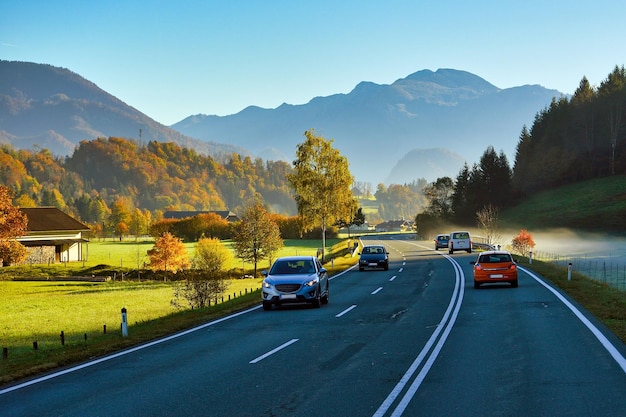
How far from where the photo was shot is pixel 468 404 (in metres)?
9.12

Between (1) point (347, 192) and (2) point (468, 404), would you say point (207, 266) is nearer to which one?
(1) point (347, 192)

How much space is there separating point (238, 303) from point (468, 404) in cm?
1791

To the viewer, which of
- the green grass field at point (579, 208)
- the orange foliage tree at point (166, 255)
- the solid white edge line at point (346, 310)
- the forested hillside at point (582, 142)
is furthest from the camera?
the forested hillside at point (582, 142)

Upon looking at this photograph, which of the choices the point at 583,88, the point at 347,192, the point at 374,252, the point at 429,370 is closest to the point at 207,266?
the point at 347,192

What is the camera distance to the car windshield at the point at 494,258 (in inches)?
1140

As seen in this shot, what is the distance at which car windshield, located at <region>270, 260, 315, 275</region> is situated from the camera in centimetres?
2394

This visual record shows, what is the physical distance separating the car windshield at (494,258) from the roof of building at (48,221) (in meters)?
71.5

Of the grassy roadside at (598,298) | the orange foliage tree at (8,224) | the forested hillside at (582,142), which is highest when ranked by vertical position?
the forested hillside at (582,142)

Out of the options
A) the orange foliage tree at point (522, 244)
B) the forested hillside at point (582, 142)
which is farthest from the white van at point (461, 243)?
the forested hillside at point (582, 142)

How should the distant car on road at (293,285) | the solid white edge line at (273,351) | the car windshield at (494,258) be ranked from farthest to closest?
the car windshield at (494,258)
the distant car on road at (293,285)
the solid white edge line at (273,351)

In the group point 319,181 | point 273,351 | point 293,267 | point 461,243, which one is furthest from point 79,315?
point 461,243

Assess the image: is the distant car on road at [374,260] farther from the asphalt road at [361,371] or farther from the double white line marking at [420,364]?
the asphalt road at [361,371]

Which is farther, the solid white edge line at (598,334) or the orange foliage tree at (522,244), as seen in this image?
the orange foliage tree at (522,244)

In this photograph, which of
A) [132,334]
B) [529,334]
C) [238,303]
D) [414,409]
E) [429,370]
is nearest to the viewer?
[414,409]
